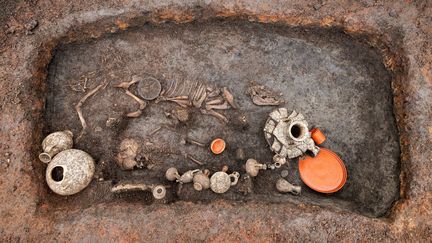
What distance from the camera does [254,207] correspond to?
15.9 feet

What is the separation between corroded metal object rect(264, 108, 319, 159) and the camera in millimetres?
5137

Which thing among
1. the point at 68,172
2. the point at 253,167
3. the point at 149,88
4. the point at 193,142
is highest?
the point at 149,88

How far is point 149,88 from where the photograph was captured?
5.55m

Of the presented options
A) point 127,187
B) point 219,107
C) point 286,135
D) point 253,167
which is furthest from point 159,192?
point 286,135

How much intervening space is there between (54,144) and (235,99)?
281 centimetres

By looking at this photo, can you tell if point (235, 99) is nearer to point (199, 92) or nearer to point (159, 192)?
point (199, 92)

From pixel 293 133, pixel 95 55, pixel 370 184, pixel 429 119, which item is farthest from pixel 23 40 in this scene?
pixel 429 119

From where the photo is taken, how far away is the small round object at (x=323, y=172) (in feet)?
17.2

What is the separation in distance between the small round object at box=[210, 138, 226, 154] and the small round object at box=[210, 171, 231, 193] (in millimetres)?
405

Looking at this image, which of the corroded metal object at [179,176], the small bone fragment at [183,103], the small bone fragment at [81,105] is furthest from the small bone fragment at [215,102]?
the small bone fragment at [81,105]

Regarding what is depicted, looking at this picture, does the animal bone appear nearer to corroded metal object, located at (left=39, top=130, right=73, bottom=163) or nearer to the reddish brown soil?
the reddish brown soil

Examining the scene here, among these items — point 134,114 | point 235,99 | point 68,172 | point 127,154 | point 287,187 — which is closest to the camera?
point 68,172

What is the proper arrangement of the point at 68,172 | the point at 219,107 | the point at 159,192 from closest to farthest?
the point at 68,172, the point at 159,192, the point at 219,107

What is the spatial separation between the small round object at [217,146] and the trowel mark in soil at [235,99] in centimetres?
20
